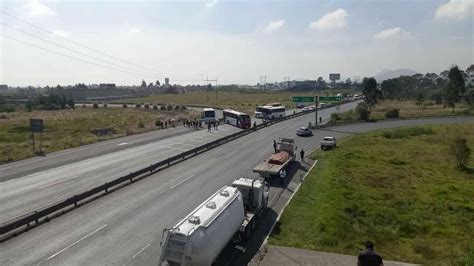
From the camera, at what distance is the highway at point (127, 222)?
19.0m

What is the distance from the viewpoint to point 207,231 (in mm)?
15891

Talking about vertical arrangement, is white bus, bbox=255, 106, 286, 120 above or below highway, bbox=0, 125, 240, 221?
above

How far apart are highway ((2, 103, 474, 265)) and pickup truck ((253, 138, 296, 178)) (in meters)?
2.07

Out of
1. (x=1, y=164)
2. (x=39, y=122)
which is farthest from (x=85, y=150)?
(x=1, y=164)

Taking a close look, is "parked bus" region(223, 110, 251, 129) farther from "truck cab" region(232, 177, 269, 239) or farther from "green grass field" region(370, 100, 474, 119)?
"truck cab" region(232, 177, 269, 239)

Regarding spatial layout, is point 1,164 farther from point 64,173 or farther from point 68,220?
point 68,220

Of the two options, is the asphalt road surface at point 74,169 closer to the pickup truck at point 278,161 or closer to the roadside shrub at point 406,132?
the pickup truck at point 278,161

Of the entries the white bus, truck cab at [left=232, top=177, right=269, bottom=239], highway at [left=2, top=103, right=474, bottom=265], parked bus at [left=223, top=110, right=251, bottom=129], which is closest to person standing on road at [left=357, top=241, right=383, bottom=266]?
truck cab at [left=232, top=177, right=269, bottom=239]

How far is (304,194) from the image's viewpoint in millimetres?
29719

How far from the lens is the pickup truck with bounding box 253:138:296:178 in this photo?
33.4 m

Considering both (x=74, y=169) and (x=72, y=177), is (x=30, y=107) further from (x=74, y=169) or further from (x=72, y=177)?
(x=72, y=177)

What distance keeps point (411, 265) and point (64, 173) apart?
98.4ft

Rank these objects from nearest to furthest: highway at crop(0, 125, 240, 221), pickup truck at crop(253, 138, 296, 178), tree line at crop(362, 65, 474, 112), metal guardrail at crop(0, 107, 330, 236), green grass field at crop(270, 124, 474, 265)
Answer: green grass field at crop(270, 124, 474, 265), metal guardrail at crop(0, 107, 330, 236), highway at crop(0, 125, 240, 221), pickup truck at crop(253, 138, 296, 178), tree line at crop(362, 65, 474, 112)

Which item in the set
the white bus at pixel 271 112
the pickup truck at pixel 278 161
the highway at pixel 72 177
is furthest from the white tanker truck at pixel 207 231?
the white bus at pixel 271 112
